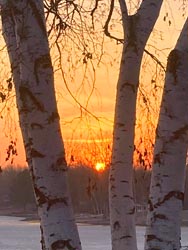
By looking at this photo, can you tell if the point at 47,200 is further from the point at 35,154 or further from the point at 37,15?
the point at 37,15

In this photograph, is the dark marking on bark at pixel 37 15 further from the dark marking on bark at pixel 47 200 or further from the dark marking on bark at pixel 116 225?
the dark marking on bark at pixel 116 225

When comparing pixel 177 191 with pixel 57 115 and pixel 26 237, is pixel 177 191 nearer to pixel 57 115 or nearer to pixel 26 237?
pixel 57 115

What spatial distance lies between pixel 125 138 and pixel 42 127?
1.77 metres

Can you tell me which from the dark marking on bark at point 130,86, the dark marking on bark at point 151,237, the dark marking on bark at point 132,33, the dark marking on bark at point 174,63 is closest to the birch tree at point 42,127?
the dark marking on bark at point 151,237

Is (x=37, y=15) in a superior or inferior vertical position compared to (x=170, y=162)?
superior

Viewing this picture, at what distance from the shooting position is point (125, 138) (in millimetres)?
4930

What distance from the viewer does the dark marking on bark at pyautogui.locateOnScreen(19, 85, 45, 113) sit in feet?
10.6

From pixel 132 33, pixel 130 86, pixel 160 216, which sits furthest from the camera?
pixel 130 86

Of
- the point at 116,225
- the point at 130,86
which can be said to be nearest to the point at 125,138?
the point at 130,86

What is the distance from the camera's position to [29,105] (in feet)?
10.7

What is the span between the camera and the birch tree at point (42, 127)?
10.6ft

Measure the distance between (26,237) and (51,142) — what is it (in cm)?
2912

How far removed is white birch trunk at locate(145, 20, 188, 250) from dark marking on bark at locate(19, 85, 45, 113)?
622 mm

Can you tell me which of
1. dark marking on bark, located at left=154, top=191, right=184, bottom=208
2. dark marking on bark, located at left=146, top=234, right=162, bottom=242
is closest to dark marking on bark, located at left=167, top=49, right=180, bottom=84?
dark marking on bark, located at left=154, top=191, right=184, bottom=208
